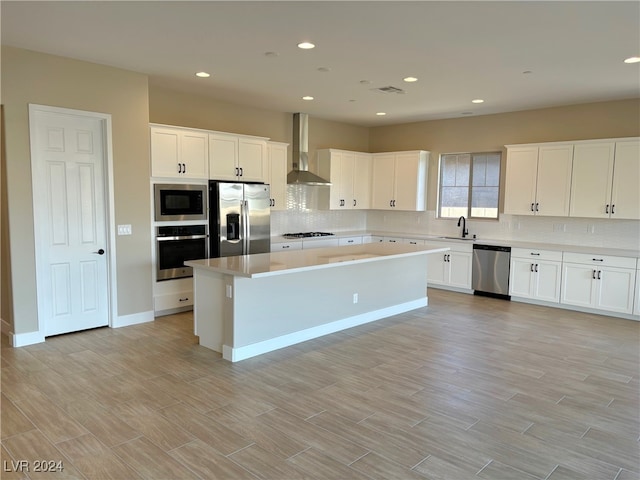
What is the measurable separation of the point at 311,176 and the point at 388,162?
72.2 inches

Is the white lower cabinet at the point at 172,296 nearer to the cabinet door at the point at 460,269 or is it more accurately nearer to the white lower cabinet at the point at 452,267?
the white lower cabinet at the point at 452,267

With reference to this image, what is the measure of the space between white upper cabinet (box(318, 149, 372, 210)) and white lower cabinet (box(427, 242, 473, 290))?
190cm

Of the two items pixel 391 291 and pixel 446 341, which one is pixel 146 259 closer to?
pixel 391 291

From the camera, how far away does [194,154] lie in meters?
5.91

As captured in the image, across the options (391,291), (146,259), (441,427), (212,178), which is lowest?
(441,427)

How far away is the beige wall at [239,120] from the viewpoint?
20.0 ft

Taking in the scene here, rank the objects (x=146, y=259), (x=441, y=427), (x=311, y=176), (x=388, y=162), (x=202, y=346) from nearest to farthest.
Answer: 1. (x=441, y=427)
2. (x=202, y=346)
3. (x=146, y=259)
4. (x=311, y=176)
5. (x=388, y=162)

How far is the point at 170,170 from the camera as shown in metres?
5.70

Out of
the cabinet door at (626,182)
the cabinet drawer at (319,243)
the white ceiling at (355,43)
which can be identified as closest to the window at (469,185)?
the white ceiling at (355,43)

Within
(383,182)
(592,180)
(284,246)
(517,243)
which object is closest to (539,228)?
(517,243)

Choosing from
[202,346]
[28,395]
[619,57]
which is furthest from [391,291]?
[28,395]

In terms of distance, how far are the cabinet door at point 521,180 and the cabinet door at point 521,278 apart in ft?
2.73

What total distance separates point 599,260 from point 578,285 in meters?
0.46

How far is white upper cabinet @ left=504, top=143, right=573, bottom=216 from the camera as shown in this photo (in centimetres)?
660
